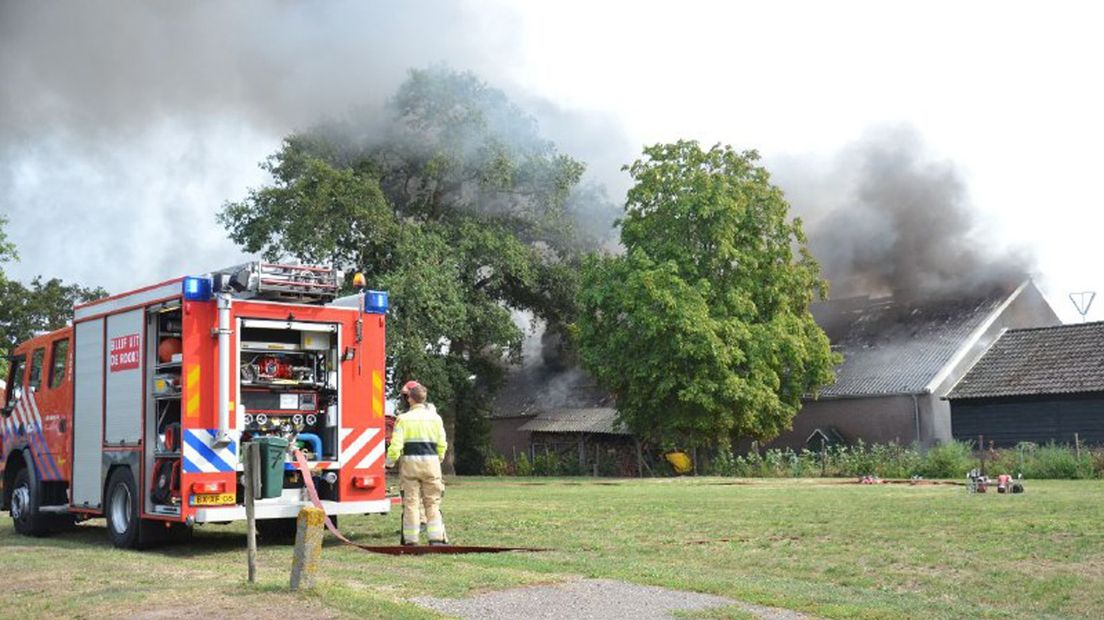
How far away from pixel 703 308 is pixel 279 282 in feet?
94.4

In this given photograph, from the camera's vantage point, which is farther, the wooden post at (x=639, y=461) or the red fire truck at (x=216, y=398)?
→ the wooden post at (x=639, y=461)

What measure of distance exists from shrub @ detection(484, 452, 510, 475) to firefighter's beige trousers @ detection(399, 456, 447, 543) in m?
38.1

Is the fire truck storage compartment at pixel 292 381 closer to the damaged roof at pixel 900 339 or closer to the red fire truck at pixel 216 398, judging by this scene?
the red fire truck at pixel 216 398

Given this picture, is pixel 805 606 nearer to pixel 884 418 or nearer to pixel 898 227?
pixel 884 418

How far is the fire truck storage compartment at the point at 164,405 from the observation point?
14719mm

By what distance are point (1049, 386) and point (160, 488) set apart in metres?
34.3

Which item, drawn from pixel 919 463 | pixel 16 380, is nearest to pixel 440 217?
pixel 919 463

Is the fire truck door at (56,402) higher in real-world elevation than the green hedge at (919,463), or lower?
higher

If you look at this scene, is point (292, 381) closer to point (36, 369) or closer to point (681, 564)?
point (36, 369)

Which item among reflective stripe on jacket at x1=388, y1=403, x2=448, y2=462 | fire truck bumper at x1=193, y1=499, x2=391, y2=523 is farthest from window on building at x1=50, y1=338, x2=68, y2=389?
reflective stripe on jacket at x1=388, y1=403, x2=448, y2=462

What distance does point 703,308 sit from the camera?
42.7m

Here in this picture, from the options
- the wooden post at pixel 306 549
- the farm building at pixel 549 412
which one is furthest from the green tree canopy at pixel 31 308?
the wooden post at pixel 306 549

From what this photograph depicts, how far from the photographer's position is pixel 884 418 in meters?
46.8

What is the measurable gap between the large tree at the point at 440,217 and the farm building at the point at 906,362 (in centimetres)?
1097
